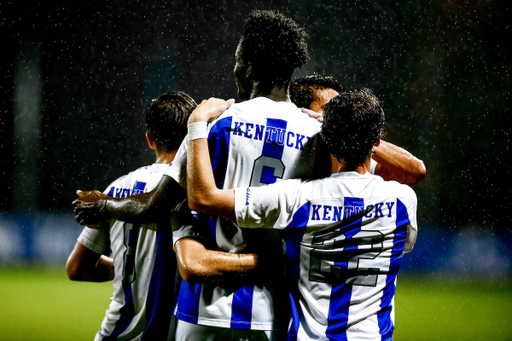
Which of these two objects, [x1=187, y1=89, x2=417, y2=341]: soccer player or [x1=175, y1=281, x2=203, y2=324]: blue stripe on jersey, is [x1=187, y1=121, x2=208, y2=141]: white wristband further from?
A: [x1=175, y1=281, x2=203, y2=324]: blue stripe on jersey

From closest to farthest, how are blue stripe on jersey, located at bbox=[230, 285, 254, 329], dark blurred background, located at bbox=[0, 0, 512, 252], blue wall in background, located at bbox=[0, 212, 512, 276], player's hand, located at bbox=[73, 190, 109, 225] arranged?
1. blue stripe on jersey, located at bbox=[230, 285, 254, 329]
2. player's hand, located at bbox=[73, 190, 109, 225]
3. blue wall in background, located at bbox=[0, 212, 512, 276]
4. dark blurred background, located at bbox=[0, 0, 512, 252]

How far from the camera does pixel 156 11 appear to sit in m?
13.7

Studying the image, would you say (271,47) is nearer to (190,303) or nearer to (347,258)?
(347,258)

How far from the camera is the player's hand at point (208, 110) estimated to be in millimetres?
1554

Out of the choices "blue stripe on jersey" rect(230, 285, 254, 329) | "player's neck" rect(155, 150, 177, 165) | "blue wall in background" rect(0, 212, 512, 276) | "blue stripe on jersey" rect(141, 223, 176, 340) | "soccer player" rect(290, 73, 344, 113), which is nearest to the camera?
"blue stripe on jersey" rect(230, 285, 254, 329)

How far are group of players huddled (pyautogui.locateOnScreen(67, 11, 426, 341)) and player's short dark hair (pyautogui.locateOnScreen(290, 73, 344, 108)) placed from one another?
0.58m

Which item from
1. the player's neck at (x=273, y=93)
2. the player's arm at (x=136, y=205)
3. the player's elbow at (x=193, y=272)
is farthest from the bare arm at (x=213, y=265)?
the player's neck at (x=273, y=93)

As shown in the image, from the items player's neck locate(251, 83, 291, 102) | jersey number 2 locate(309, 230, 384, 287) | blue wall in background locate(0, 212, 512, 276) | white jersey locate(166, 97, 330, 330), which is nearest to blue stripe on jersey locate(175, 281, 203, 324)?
white jersey locate(166, 97, 330, 330)

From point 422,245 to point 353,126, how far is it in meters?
7.87

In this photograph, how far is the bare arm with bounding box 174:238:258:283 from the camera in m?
1.46

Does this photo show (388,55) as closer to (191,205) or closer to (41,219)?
(41,219)

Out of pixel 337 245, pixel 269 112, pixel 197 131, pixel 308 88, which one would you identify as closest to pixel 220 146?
pixel 197 131

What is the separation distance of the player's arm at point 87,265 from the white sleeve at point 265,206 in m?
1.06

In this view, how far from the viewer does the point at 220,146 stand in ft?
5.15
